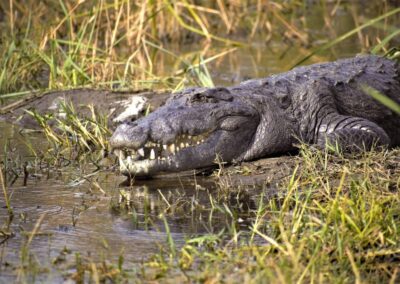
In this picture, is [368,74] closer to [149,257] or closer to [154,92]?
[154,92]

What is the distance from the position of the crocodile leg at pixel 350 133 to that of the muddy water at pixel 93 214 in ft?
3.55

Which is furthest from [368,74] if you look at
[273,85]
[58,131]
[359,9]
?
[359,9]

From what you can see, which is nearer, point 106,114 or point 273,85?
point 273,85

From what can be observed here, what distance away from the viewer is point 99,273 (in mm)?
4352

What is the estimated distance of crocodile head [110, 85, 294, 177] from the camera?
6.57 m

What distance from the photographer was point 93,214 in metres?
5.64

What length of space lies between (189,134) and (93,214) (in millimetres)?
1356

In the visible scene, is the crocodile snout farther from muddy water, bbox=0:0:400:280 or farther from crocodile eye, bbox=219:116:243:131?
crocodile eye, bbox=219:116:243:131

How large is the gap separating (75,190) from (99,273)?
78.6 inches

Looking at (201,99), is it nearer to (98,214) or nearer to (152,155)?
(152,155)

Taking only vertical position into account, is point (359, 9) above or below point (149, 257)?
above

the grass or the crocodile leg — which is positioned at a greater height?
the crocodile leg

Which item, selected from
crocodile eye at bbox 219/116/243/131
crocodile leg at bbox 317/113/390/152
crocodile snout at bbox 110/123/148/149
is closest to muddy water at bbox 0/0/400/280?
crocodile snout at bbox 110/123/148/149

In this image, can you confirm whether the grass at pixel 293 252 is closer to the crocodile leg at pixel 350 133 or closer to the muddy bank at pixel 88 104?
the crocodile leg at pixel 350 133
